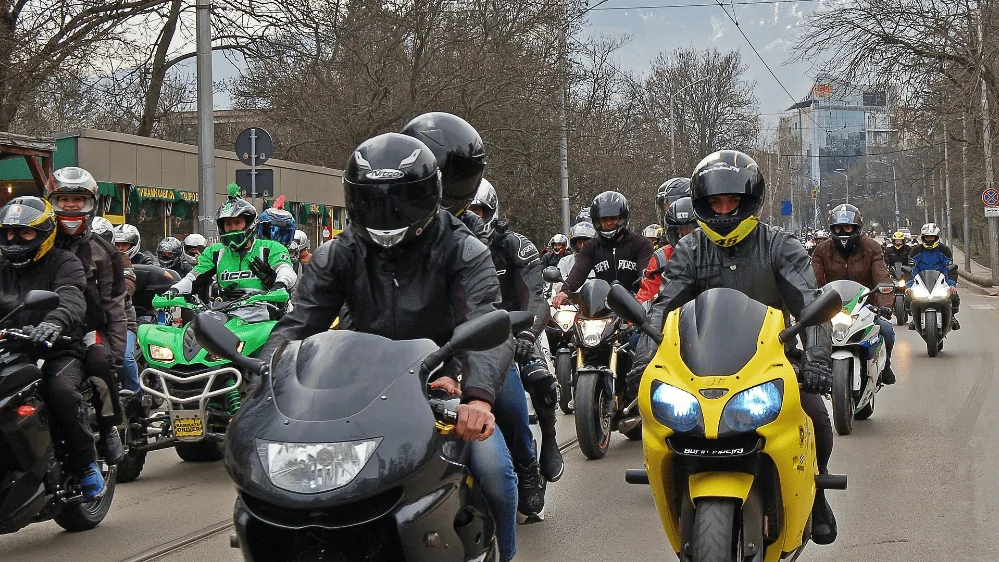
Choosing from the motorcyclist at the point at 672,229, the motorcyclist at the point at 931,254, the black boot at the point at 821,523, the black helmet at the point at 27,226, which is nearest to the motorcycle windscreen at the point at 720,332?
the black boot at the point at 821,523

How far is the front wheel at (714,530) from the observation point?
4102 mm

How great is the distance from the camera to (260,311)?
9195 millimetres

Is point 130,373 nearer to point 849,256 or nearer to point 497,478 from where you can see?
point 497,478

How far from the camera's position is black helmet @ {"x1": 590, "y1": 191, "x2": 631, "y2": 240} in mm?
10219

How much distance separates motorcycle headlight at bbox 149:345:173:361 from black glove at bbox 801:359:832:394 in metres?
5.39

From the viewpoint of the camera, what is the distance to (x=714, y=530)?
13.6 feet

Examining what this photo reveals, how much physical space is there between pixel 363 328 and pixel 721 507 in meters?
1.30

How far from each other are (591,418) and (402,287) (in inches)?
188

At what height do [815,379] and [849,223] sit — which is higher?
[849,223]

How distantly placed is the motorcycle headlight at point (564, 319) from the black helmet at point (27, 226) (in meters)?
5.36

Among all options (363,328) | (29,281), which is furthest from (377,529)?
(29,281)

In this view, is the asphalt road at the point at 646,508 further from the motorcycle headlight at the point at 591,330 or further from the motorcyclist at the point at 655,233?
the motorcyclist at the point at 655,233

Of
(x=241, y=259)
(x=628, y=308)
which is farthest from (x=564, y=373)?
(x=628, y=308)

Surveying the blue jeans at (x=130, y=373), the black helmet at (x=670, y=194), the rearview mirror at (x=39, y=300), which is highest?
the black helmet at (x=670, y=194)
